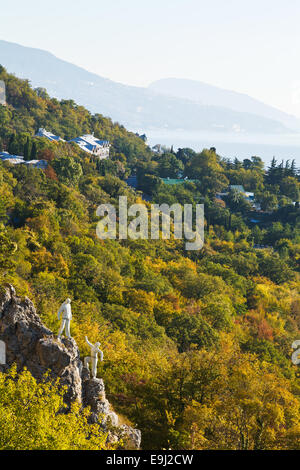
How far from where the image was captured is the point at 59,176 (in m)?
64.4

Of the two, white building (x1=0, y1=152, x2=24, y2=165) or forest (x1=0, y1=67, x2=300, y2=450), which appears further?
white building (x1=0, y1=152, x2=24, y2=165)

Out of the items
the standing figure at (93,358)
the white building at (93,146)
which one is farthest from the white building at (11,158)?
the standing figure at (93,358)

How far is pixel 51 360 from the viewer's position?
19.4 meters

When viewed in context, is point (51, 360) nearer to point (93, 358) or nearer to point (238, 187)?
point (93, 358)

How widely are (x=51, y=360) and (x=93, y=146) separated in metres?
81.2

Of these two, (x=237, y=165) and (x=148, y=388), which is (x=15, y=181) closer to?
(x=148, y=388)

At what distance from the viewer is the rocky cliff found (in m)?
19.3

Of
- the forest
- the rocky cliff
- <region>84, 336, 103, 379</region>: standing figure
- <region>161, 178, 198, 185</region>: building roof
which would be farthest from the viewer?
<region>161, 178, 198, 185</region>: building roof

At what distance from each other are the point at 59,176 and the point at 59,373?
1900 inches

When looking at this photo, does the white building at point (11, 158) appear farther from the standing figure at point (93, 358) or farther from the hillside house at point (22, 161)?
the standing figure at point (93, 358)

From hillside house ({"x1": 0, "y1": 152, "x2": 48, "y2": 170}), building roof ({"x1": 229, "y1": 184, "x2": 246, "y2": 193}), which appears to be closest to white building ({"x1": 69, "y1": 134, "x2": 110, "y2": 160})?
hillside house ({"x1": 0, "y1": 152, "x2": 48, "y2": 170})

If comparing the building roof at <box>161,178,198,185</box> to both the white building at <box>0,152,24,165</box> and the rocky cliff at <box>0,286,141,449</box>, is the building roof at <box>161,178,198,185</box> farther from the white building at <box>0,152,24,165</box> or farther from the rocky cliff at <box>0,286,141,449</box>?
the rocky cliff at <box>0,286,141,449</box>

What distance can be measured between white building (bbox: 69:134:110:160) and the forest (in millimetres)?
2878
